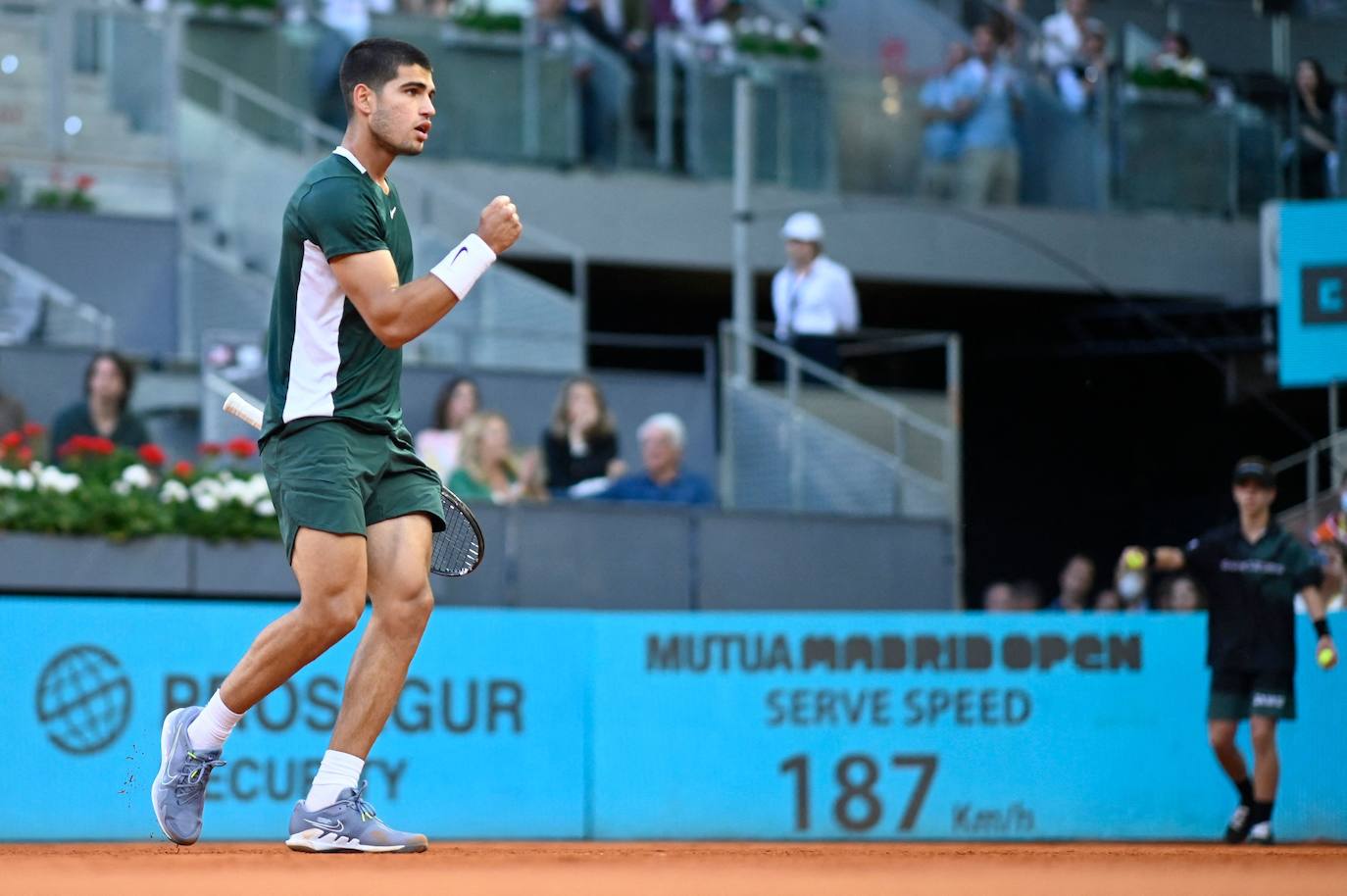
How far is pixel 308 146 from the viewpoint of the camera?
18859 mm

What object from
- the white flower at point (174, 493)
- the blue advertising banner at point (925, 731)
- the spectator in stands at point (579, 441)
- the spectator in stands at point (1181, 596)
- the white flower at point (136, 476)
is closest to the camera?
the blue advertising banner at point (925, 731)

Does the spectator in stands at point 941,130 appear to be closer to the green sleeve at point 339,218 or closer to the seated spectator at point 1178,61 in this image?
the seated spectator at point 1178,61

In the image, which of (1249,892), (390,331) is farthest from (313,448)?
(1249,892)

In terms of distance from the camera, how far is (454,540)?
736 cm

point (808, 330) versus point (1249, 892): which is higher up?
point (808, 330)

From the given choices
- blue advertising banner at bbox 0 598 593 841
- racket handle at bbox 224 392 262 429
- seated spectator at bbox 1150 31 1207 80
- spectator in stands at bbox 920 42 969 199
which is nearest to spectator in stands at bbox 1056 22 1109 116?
seated spectator at bbox 1150 31 1207 80

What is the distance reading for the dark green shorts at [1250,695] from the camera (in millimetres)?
12453

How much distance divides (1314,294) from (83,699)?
9.03m

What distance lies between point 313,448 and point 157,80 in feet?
40.7

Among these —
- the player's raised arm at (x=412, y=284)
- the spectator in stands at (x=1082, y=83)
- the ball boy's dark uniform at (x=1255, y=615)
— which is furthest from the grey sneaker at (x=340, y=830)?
the spectator in stands at (x=1082, y=83)

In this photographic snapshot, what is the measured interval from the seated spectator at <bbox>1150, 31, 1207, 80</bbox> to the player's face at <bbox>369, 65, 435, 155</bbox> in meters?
15.3

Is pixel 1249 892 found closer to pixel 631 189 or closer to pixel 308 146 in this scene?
pixel 308 146

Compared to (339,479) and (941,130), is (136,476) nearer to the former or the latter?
(339,479)

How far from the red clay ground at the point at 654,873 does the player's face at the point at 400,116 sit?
6.70 ft
